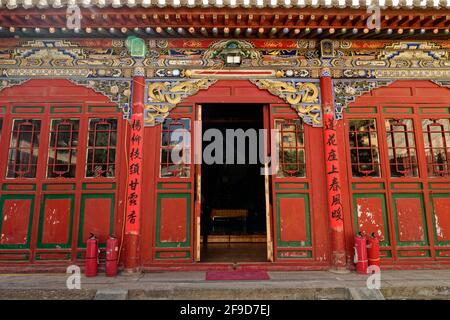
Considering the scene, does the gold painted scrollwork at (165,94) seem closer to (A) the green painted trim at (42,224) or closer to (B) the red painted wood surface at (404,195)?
(A) the green painted trim at (42,224)

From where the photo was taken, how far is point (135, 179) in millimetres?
5293

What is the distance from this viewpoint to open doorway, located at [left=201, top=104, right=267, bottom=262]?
8.18 m

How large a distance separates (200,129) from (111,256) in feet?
8.53

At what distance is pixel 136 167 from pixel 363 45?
4.73 meters

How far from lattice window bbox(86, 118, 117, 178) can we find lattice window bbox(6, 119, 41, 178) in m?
0.95

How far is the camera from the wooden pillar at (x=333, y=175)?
5.16 metres

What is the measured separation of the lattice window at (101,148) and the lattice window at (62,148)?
27 centimetres

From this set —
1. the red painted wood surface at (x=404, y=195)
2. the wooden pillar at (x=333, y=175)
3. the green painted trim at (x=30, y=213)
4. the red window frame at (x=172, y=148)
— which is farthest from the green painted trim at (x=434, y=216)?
the green painted trim at (x=30, y=213)

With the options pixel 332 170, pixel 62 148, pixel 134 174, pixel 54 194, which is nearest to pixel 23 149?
pixel 62 148

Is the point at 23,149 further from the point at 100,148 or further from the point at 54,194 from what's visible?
the point at 100,148

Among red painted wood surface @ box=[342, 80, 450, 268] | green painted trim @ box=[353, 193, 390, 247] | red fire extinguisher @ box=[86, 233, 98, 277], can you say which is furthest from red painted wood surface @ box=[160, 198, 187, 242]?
green painted trim @ box=[353, 193, 390, 247]

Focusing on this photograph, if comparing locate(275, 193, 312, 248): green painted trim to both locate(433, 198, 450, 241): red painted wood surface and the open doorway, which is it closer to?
the open doorway

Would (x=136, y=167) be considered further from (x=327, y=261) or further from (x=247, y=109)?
(x=247, y=109)

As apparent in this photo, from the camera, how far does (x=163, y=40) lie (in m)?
5.77
